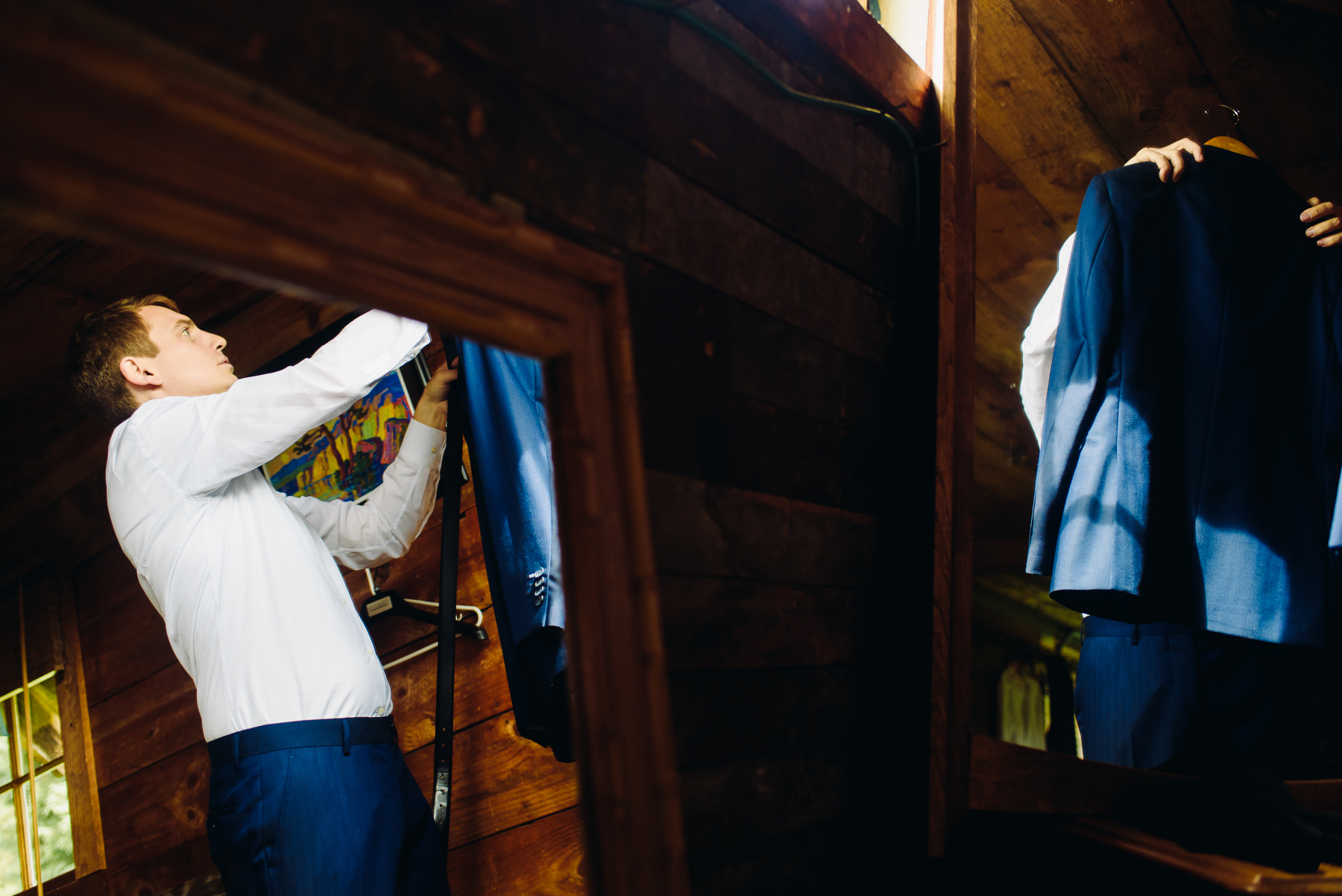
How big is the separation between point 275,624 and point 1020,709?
510cm

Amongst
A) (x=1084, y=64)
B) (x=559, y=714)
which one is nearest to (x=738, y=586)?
(x=559, y=714)

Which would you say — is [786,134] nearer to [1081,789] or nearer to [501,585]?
[501,585]

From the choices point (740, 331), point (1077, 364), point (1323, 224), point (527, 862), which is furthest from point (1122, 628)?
point (527, 862)

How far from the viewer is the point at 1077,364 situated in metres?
1.68

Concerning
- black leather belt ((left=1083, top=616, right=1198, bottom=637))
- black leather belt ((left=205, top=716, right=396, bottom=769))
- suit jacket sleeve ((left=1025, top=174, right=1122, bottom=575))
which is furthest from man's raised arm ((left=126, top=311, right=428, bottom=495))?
black leather belt ((left=1083, top=616, right=1198, bottom=637))

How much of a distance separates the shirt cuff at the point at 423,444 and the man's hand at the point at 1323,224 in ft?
6.20

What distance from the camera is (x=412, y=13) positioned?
90 centimetres

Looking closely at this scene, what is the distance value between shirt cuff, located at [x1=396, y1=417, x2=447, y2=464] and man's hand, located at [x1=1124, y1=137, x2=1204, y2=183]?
1.60 m

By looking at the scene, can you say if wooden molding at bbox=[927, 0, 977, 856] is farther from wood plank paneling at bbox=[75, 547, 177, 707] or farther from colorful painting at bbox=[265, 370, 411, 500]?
wood plank paneling at bbox=[75, 547, 177, 707]

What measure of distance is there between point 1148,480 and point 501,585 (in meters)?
1.20

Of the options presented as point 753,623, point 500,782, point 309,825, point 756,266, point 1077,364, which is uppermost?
point 756,266

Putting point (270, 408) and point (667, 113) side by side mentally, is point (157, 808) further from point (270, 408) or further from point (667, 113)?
point (667, 113)

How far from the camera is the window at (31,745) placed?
3.16 m

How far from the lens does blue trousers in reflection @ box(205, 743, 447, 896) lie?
1471 mm
